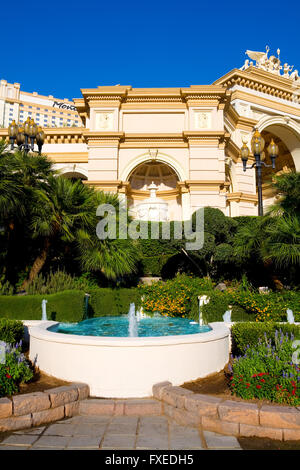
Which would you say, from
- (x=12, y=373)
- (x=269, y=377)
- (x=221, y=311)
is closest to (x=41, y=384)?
(x=12, y=373)

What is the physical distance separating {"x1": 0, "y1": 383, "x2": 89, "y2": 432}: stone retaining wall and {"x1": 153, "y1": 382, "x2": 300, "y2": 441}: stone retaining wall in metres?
1.33

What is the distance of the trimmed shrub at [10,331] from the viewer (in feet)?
19.9

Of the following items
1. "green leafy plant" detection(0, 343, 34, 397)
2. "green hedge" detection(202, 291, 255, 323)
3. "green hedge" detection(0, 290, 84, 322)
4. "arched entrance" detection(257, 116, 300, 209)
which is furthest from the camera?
"arched entrance" detection(257, 116, 300, 209)

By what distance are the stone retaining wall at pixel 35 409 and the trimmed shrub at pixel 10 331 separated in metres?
2.08

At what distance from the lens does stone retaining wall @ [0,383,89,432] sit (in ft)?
12.9

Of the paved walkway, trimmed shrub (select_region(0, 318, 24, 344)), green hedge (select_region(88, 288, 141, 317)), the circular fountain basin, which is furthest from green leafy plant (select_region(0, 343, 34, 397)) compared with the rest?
green hedge (select_region(88, 288, 141, 317))

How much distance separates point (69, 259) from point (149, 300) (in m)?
3.11

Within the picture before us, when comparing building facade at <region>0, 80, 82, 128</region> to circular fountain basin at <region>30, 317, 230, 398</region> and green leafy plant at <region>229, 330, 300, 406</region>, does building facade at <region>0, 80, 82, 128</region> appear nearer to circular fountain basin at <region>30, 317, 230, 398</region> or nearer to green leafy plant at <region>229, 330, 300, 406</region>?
circular fountain basin at <region>30, 317, 230, 398</region>

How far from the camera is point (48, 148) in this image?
24234 millimetres

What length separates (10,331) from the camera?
20.3 feet

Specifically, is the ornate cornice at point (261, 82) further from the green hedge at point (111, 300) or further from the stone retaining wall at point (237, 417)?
the stone retaining wall at point (237, 417)

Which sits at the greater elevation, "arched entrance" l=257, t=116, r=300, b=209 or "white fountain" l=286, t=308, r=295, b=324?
"arched entrance" l=257, t=116, r=300, b=209
